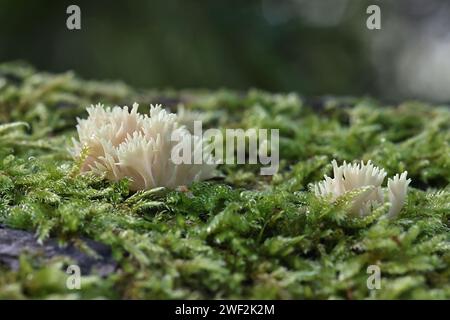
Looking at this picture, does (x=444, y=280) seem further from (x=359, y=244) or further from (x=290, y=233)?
(x=290, y=233)

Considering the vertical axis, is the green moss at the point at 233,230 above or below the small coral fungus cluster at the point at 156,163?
below

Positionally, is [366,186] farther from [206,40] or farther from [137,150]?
[206,40]

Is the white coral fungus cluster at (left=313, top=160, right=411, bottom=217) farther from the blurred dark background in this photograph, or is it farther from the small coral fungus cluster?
the blurred dark background

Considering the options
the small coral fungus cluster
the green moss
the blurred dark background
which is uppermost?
the blurred dark background

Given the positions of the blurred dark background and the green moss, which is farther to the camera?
the blurred dark background

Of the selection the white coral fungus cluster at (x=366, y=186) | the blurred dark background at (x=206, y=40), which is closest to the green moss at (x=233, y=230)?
the white coral fungus cluster at (x=366, y=186)

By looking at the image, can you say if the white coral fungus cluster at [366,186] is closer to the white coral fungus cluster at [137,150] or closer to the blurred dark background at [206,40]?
the white coral fungus cluster at [137,150]

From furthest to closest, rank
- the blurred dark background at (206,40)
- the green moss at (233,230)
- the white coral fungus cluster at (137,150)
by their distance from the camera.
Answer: the blurred dark background at (206,40) < the white coral fungus cluster at (137,150) < the green moss at (233,230)

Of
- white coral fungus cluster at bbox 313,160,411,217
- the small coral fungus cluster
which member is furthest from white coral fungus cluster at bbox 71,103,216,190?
white coral fungus cluster at bbox 313,160,411,217
